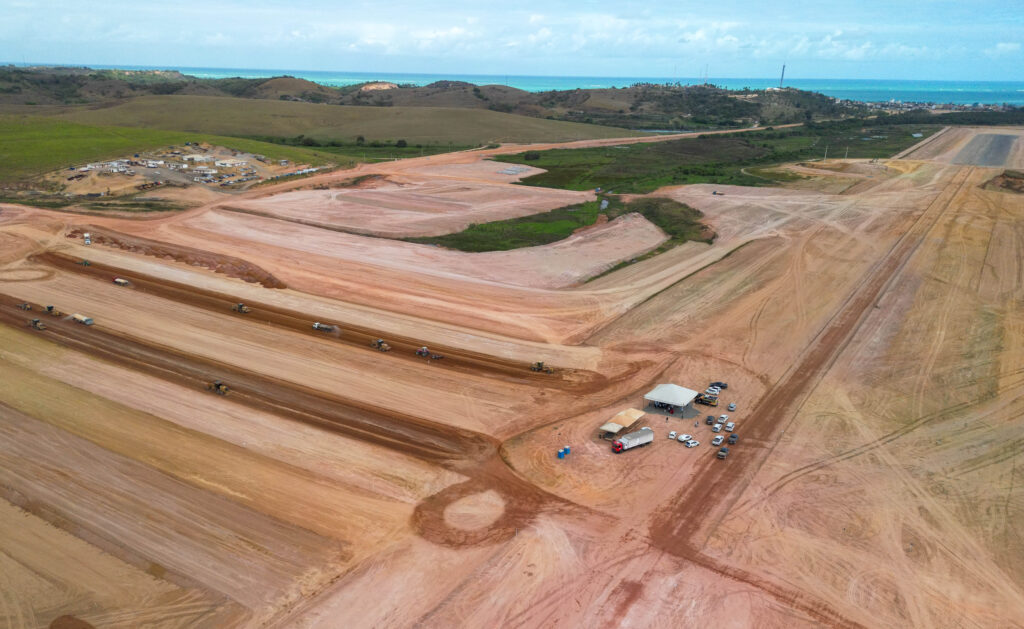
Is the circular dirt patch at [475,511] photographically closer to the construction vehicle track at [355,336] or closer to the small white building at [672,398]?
the construction vehicle track at [355,336]

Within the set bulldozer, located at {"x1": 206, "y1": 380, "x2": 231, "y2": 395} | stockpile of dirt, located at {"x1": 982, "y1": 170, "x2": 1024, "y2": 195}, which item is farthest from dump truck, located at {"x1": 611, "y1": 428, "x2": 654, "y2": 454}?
stockpile of dirt, located at {"x1": 982, "y1": 170, "x2": 1024, "y2": 195}

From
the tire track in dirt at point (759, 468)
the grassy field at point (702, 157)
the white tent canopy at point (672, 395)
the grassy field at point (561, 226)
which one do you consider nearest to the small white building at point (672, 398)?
the white tent canopy at point (672, 395)

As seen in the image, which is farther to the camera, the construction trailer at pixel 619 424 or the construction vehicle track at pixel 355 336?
the construction vehicle track at pixel 355 336

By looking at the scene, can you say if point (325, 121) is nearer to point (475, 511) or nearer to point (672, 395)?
point (672, 395)

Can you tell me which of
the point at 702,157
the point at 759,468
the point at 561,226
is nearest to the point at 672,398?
the point at 759,468

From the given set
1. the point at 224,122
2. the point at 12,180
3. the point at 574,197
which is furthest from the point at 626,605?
the point at 224,122

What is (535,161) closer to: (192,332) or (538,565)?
(192,332)
